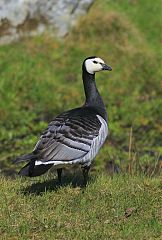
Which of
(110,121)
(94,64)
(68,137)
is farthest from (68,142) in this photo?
(110,121)

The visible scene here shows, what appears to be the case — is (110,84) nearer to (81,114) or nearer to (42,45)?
(42,45)

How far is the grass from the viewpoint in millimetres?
7516

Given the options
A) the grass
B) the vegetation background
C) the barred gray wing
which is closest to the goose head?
the vegetation background

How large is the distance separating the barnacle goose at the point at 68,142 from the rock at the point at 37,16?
29.1ft

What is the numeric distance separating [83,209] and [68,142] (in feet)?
3.29

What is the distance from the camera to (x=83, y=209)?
27.0 ft

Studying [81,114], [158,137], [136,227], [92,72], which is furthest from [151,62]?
[136,227]

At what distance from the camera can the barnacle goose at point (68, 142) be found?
8.28 metres

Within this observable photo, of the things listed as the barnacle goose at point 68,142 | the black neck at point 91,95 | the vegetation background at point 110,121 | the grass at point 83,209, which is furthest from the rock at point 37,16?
the grass at point 83,209

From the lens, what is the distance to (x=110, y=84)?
17766 mm

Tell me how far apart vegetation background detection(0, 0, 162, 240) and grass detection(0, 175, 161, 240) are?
0.01 metres

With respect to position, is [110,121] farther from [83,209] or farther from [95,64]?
[83,209]

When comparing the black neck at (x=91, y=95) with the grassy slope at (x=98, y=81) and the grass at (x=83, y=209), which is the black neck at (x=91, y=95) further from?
the grassy slope at (x=98, y=81)

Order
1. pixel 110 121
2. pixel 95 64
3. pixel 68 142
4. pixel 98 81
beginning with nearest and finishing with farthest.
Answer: pixel 68 142 → pixel 95 64 → pixel 110 121 → pixel 98 81
